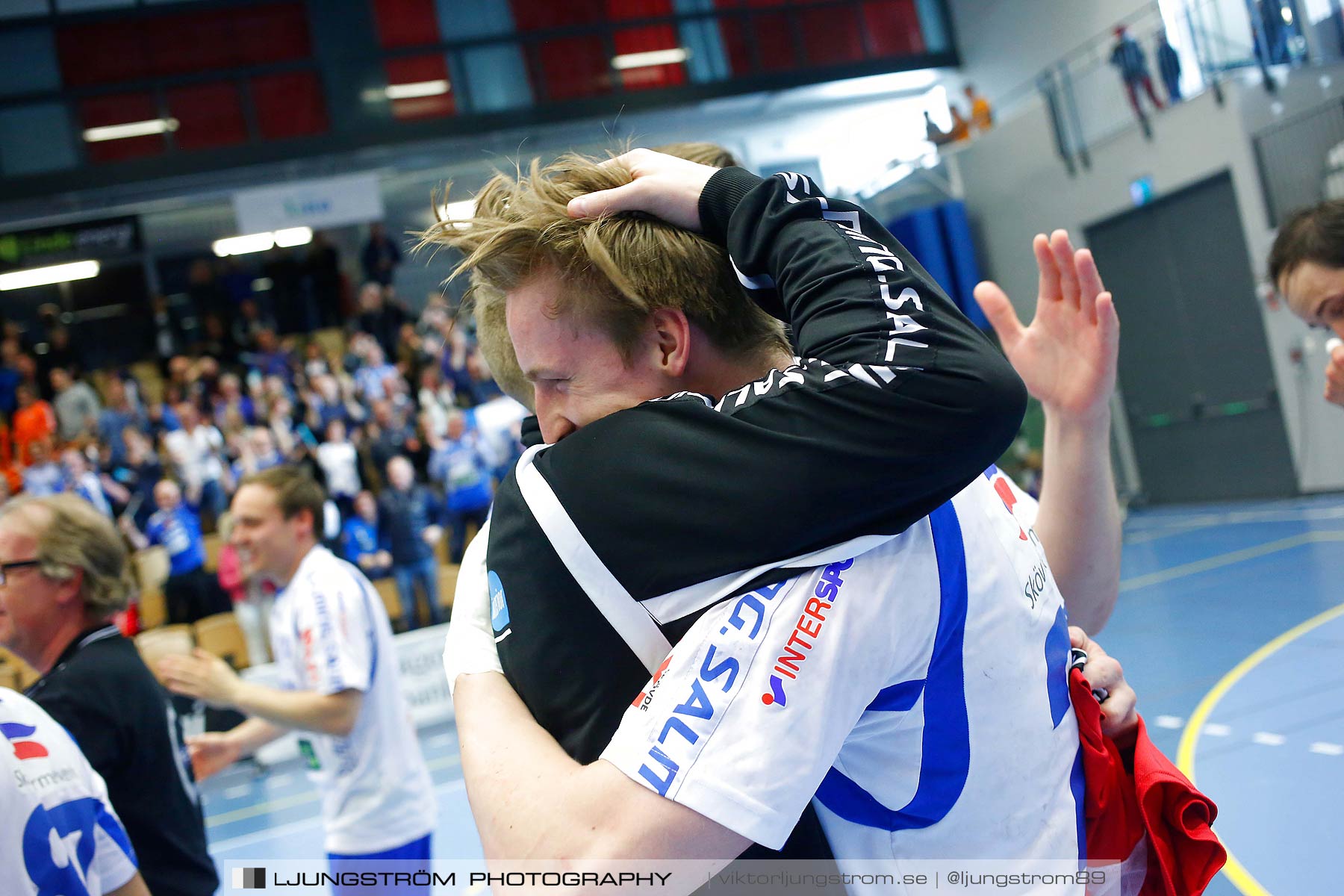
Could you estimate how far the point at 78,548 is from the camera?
2863mm

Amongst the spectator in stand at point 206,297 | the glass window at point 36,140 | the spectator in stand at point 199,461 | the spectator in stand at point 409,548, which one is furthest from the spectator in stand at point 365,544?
the glass window at point 36,140

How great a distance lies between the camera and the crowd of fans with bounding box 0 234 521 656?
12.1 metres

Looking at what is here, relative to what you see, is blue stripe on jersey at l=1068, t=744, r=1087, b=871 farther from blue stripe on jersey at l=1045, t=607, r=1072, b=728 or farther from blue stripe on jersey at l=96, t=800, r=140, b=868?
blue stripe on jersey at l=96, t=800, r=140, b=868

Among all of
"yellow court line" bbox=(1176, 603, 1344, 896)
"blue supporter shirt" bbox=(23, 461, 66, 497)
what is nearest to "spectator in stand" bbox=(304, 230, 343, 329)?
"blue supporter shirt" bbox=(23, 461, 66, 497)

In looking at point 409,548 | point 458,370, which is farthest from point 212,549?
point 458,370

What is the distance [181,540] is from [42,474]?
2396 millimetres

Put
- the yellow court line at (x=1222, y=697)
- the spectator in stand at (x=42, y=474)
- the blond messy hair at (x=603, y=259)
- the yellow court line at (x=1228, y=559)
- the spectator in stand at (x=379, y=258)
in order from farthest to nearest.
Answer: the spectator in stand at (x=379, y=258) → the spectator in stand at (x=42, y=474) → the yellow court line at (x=1228, y=559) → the yellow court line at (x=1222, y=697) → the blond messy hair at (x=603, y=259)

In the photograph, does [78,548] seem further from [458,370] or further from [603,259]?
[458,370]

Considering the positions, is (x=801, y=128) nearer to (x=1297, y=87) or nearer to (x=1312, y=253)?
(x=1297, y=87)

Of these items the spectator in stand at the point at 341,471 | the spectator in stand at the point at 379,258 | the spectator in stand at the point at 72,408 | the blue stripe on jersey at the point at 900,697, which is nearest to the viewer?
the blue stripe on jersey at the point at 900,697

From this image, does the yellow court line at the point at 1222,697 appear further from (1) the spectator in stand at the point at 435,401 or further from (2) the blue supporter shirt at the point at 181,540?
(2) the blue supporter shirt at the point at 181,540

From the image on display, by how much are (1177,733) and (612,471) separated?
209 inches

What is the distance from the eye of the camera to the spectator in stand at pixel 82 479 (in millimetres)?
12383

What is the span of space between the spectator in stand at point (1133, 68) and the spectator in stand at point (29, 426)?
15.4 metres
